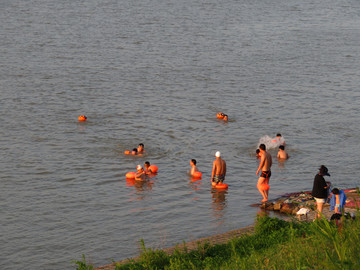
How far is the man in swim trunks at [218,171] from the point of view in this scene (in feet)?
61.1

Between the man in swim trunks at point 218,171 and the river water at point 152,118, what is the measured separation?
19.8 inches

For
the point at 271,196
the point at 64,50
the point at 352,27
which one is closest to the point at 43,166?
the point at 271,196

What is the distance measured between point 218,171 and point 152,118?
10139 millimetres

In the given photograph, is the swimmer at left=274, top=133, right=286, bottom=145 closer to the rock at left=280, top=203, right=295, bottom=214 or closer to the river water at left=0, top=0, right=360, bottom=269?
the river water at left=0, top=0, right=360, bottom=269

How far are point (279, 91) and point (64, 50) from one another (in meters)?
16.8

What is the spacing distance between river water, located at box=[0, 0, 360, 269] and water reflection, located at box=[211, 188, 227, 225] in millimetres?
62

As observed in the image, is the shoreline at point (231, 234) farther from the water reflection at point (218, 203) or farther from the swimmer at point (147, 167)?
the swimmer at point (147, 167)

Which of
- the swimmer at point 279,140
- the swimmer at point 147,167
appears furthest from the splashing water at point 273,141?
the swimmer at point 147,167

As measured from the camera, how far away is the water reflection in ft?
55.8

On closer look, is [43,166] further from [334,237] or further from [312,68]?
[312,68]

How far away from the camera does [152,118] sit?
2841 cm

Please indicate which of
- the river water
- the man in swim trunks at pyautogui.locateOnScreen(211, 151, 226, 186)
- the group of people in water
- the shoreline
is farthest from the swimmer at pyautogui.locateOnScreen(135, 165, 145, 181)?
the shoreline

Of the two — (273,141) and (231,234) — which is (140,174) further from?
(273,141)

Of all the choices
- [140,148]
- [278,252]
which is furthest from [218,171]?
[278,252]
